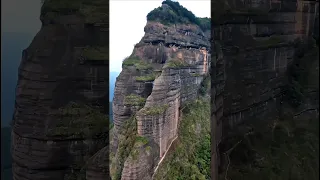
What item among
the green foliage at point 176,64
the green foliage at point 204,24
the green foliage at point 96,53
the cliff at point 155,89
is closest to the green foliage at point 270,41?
the green foliage at point 96,53

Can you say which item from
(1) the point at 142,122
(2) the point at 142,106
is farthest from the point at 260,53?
(2) the point at 142,106

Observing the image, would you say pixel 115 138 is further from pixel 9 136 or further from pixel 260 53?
pixel 9 136

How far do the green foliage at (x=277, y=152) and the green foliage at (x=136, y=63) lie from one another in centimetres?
731

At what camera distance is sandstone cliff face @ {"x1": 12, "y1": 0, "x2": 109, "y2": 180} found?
3.48m

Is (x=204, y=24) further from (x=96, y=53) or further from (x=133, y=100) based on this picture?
(x=96, y=53)

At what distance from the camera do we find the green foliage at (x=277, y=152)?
188 inches

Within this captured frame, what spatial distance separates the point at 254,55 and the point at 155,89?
648 centimetres

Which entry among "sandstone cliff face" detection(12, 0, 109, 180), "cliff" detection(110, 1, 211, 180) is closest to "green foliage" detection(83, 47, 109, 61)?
"sandstone cliff face" detection(12, 0, 109, 180)

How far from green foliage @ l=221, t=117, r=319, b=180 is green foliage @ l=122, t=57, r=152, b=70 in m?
7.31

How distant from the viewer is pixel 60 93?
3510 millimetres

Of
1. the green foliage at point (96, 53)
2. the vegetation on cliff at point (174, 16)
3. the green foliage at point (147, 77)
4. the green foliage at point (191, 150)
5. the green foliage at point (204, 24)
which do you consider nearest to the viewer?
the green foliage at point (96, 53)

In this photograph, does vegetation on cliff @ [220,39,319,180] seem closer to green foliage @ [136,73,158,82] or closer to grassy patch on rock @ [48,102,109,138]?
grassy patch on rock @ [48,102,109,138]

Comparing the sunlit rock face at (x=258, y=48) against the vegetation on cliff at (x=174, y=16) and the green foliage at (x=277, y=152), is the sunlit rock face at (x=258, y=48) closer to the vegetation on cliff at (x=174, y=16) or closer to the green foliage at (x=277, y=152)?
the green foliage at (x=277, y=152)

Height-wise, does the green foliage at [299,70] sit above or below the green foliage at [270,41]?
below
